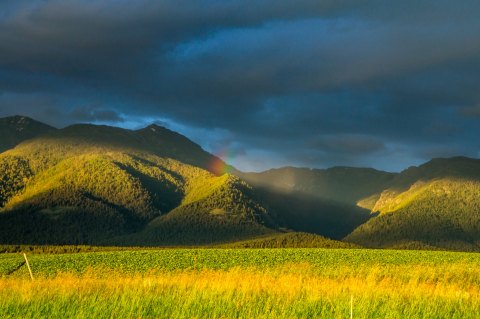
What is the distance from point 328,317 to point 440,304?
4.62 metres

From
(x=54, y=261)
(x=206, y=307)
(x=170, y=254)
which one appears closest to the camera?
(x=206, y=307)

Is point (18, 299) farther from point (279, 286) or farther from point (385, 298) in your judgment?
point (385, 298)

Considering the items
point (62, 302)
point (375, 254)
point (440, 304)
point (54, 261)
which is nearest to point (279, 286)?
point (440, 304)

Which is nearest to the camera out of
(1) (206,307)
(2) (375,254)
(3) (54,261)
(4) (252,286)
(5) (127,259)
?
(1) (206,307)

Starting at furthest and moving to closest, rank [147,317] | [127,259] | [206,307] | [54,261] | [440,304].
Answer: [127,259] < [54,261] < [440,304] < [206,307] < [147,317]

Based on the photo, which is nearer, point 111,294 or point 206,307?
point 206,307

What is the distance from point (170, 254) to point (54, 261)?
2238 centimetres

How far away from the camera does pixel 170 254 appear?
97.0m

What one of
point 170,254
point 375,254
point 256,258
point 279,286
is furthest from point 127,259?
point 279,286

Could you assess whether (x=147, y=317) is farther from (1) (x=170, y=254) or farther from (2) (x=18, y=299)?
(1) (x=170, y=254)

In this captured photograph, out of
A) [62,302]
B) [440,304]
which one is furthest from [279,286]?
[62,302]

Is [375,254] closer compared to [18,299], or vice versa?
[18,299]

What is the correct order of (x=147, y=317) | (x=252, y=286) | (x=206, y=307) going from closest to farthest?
(x=147, y=317)
(x=206, y=307)
(x=252, y=286)

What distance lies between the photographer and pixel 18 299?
17094 mm
